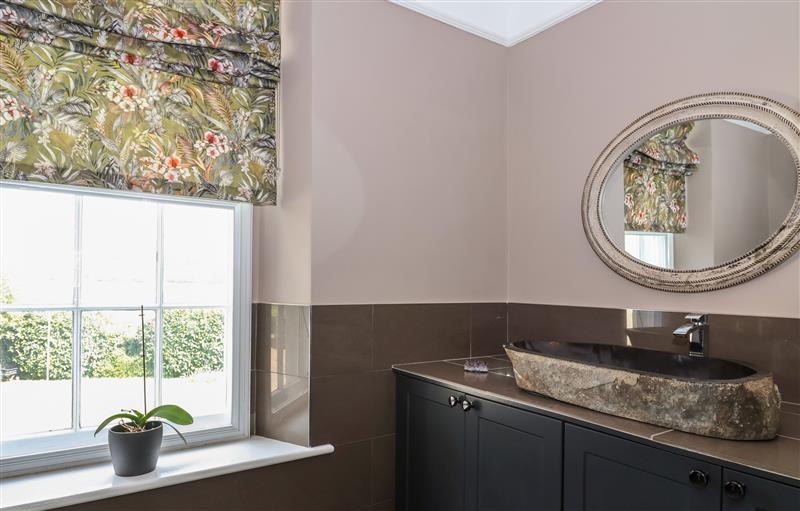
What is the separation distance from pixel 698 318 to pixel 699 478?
734 mm

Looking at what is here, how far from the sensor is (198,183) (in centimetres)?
215

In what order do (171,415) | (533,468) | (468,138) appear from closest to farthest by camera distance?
(533,468)
(171,415)
(468,138)

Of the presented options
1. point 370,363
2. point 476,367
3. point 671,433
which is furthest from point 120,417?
point 671,433

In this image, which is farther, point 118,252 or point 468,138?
point 468,138

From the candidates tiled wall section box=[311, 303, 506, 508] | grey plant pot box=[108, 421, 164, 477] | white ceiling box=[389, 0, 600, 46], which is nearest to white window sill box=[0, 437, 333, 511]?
grey plant pot box=[108, 421, 164, 477]

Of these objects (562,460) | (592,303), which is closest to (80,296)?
(562,460)

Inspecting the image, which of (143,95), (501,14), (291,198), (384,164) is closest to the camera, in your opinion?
(143,95)

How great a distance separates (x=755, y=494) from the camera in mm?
1182

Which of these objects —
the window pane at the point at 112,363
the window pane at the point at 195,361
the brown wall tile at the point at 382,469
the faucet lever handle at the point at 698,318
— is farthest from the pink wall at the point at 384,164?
the faucet lever handle at the point at 698,318

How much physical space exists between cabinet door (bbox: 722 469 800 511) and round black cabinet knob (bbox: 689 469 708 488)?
0.13ft

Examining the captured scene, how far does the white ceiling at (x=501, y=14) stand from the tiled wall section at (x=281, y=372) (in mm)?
1459

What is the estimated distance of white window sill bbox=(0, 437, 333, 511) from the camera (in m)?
1.72

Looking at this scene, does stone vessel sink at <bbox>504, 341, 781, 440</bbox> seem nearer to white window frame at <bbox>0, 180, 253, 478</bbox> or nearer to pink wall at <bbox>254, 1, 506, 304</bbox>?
pink wall at <bbox>254, 1, 506, 304</bbox>

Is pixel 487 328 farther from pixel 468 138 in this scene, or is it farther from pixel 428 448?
pixel 468 138
